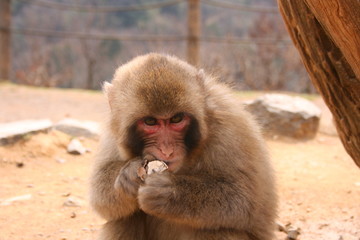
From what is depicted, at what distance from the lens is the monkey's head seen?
2.62 m

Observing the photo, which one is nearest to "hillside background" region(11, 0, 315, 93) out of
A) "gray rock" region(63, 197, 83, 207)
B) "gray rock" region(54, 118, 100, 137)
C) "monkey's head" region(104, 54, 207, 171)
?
"gray rock" region(54, 118, 100, 137)

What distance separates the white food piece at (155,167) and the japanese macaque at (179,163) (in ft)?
0.08

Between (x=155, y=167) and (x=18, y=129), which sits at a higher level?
(x=155, y=167)

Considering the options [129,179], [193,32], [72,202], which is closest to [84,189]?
[72,202]

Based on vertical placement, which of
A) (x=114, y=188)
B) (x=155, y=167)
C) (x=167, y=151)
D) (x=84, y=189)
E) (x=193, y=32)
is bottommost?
(x=84, y=189)

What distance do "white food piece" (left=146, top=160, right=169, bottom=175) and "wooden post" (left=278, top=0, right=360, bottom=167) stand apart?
1142mm

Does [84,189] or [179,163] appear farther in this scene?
[84,189]

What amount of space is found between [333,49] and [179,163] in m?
A: 1.14

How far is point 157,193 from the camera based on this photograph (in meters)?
2.60

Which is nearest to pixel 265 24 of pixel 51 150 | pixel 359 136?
pixel 51 150

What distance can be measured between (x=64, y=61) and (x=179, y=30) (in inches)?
197

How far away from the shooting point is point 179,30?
20.8 metres

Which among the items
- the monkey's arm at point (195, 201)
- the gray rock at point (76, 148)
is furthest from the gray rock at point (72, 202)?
the monkey's arm at point (195, 201)

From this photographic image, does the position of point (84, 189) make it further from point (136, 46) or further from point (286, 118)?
point (136, 46)
